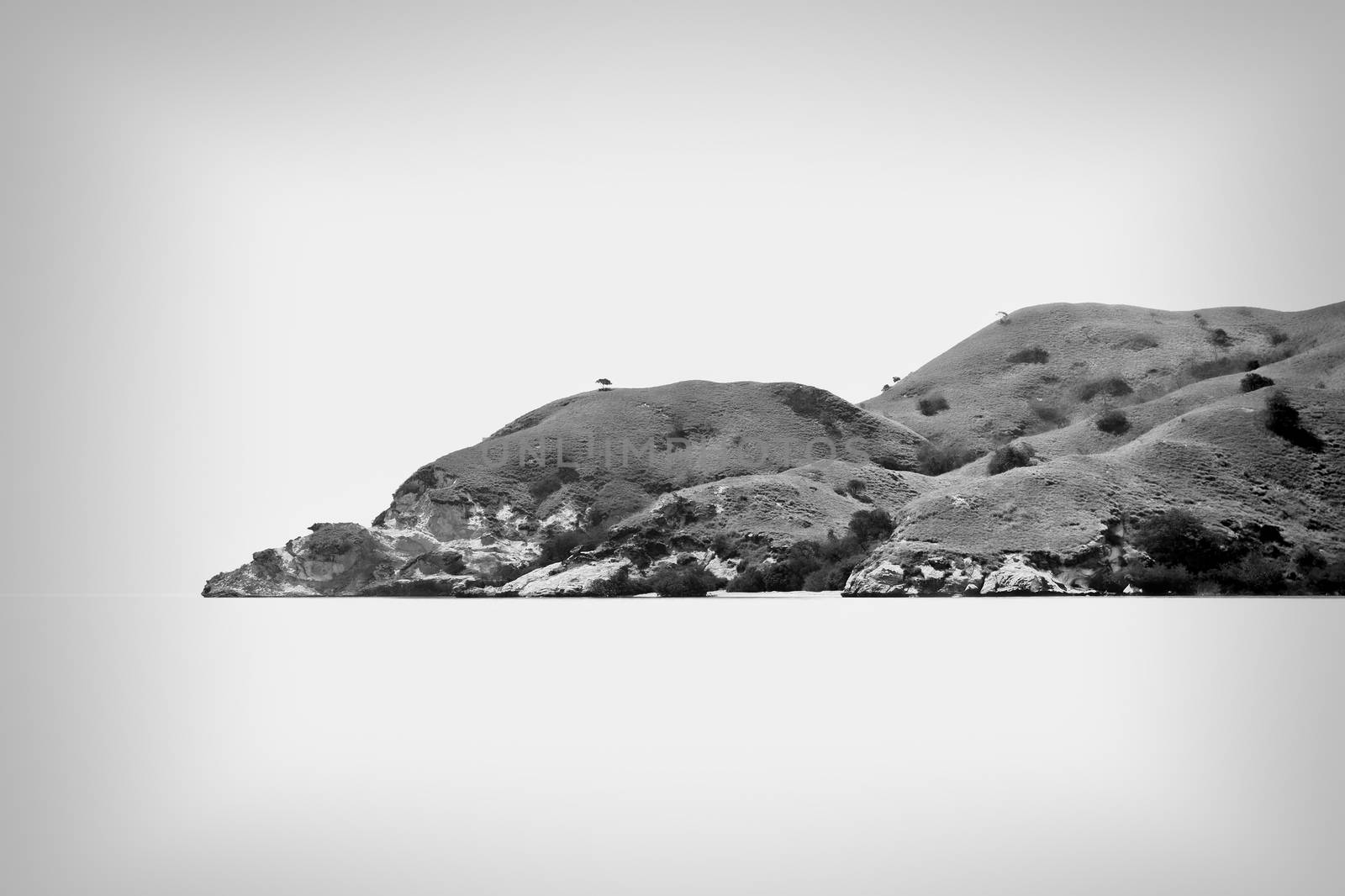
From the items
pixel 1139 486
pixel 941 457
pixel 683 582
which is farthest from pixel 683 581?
pixel 941 457

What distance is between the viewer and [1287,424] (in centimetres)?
5947

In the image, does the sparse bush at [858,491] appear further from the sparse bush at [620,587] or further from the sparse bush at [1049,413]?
the sparse bush at [1049,413]

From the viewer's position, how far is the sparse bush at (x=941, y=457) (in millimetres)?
82875

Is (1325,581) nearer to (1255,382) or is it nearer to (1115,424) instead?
(1255,382)

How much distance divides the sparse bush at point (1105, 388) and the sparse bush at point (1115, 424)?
19.5 metres

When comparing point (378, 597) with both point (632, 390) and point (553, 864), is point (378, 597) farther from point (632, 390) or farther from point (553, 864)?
point (553, 864)

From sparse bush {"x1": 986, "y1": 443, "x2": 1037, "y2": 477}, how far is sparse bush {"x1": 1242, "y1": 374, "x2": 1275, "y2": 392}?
14449 millimetres

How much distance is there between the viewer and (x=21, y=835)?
27.6ft

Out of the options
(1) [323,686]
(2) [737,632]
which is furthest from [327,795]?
(2) [737,632]

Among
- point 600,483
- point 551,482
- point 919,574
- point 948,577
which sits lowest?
point 948,577

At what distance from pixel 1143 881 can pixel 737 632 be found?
1940 centimetres

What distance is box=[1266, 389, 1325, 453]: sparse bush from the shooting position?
5862cm

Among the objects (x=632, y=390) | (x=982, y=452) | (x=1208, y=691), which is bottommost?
(x=1208, y=691)

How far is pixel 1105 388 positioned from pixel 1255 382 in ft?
83.3
